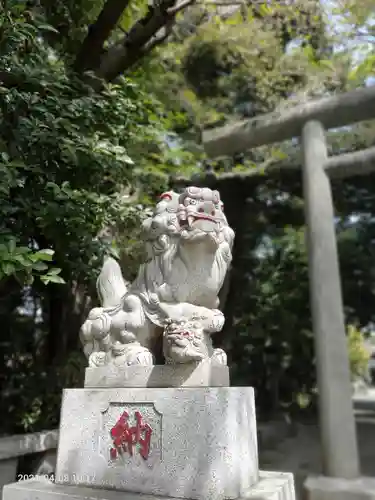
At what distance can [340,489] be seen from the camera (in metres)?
3.76

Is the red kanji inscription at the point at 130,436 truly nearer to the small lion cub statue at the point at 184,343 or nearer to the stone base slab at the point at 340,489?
the small lion cub statue at the point at 184,343

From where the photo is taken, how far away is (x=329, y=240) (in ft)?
14.2

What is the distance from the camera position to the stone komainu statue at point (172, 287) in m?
2.32

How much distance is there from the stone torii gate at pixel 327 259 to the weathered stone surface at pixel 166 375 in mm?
2173

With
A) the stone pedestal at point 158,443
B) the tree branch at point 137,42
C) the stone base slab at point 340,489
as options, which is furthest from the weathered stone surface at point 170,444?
the tree branch at point 137,42

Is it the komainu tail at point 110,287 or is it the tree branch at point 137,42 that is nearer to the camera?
the komainu tail at point 110,287

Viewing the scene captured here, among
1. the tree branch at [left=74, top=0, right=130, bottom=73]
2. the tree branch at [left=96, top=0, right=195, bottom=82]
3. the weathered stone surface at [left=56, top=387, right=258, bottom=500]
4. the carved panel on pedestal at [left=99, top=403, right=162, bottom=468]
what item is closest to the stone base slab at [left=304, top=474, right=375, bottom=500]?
the weathered stone surface at [left=56, top=387, right=258, bottom=500]

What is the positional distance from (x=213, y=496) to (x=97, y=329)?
101 cm

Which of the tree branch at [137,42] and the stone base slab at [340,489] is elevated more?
the tree branch at [137,42]

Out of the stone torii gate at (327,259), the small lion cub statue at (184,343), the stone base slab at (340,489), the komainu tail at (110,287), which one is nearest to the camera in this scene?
the small lion cub statue at (184,343)

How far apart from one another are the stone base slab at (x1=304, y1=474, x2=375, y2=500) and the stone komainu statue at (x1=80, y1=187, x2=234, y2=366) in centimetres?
230

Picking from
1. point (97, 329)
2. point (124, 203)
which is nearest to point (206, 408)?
point (97, 329)

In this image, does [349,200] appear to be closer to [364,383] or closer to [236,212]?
[236,212]

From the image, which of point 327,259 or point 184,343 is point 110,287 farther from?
point 327,259
